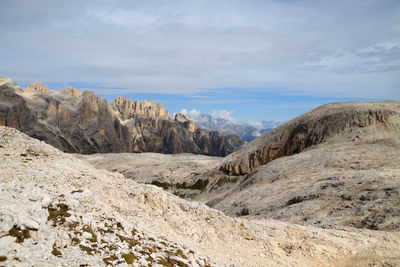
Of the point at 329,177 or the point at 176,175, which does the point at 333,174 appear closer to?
the point at 329,177

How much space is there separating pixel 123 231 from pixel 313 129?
86.8 m

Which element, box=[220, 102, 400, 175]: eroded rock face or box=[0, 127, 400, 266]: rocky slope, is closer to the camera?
box=[0, 127, 400, 266]: rocky slope

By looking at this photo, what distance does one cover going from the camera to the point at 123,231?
44.5 feet

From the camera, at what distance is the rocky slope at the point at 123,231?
1030 centimetres

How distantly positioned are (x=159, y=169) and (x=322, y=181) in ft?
330

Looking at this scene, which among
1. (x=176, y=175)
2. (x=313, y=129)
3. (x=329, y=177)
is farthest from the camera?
(x=176, y=175)

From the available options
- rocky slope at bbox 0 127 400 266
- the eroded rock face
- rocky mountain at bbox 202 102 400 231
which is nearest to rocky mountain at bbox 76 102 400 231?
rocky mountain at bbox 202 102 400 231

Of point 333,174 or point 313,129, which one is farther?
point 313,129

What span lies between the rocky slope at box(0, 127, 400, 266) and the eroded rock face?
63.5 metres

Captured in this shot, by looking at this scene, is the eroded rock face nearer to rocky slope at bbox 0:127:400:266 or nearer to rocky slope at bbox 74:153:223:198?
rocky slope at bbox 74:153:223:198

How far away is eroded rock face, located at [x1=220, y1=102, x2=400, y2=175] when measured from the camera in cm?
7612

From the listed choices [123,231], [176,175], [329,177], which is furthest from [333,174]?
[176,175]

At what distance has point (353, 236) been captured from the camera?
73.8ft

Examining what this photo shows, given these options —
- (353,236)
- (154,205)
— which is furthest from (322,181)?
(154,205)
